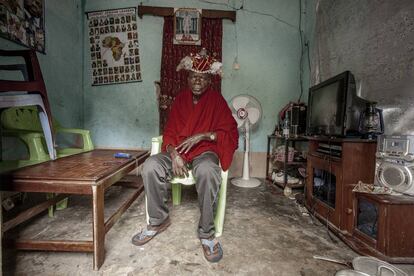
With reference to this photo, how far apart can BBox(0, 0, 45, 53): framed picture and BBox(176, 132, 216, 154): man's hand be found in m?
2.20

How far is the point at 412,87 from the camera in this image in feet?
5.66

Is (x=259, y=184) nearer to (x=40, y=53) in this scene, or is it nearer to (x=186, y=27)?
(x=186, y=27)

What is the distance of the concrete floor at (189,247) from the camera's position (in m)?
1.30

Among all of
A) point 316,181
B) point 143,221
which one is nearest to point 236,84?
point 316,181

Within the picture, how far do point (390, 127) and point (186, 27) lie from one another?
125 inches

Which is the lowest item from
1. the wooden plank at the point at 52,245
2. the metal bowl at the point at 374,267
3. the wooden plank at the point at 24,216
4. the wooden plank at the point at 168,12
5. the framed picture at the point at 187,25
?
the metal bowl at the point at 374,267

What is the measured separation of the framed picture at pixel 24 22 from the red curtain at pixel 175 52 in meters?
1.66

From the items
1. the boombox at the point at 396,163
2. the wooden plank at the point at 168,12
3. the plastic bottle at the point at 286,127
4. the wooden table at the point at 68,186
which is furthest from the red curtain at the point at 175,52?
the boombox at the point at 396,163

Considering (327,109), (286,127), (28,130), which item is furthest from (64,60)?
(327,109)

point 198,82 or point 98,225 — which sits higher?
point 198,82

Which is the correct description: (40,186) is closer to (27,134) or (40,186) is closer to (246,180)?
(27,134)

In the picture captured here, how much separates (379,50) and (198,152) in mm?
2095

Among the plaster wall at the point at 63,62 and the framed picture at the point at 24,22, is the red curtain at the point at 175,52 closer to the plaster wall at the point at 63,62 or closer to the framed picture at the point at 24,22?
the plaster wall at the point at 63,62

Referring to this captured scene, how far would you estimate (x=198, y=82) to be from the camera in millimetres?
1970
